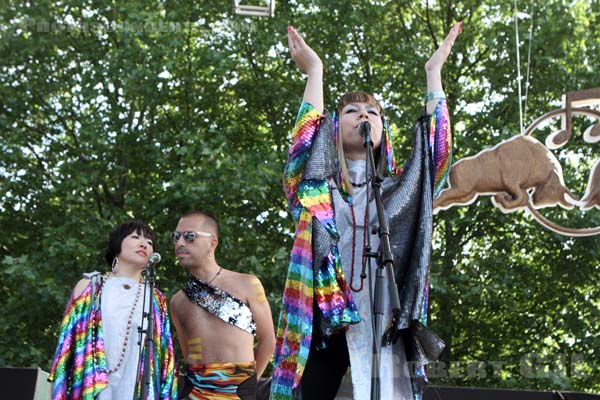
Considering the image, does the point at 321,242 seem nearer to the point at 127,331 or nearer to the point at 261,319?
the point at 261,319

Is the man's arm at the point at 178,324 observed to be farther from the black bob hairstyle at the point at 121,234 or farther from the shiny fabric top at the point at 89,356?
the black bob hairstyle at the point at 121,234

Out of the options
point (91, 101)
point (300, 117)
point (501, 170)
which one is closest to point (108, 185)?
point (91, 101)

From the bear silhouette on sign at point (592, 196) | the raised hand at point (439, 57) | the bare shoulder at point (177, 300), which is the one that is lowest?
the bare shoulder at point (177, 300)

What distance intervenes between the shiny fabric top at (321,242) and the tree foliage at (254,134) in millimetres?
7987

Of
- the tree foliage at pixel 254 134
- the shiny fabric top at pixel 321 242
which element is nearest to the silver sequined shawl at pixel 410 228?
the shiny fabric top at pixel 321 242

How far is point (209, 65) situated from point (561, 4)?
488cm

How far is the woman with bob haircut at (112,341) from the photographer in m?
4.82

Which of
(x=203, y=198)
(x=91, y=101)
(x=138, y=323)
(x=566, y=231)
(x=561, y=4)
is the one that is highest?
(x=561, y=4)

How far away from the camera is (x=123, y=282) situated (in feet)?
17.0

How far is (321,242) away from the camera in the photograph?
3.26m

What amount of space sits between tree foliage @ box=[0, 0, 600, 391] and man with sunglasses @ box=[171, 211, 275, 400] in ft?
20.7

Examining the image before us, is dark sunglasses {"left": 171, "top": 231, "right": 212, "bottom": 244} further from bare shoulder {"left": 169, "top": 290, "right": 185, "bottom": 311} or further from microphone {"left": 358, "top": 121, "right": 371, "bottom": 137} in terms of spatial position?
microphone {"left": 358, "top": 121, "right": 371, "bottom": 137}

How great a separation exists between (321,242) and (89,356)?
2.04 metres

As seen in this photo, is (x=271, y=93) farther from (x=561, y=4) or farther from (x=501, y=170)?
(x=501, y=170)
